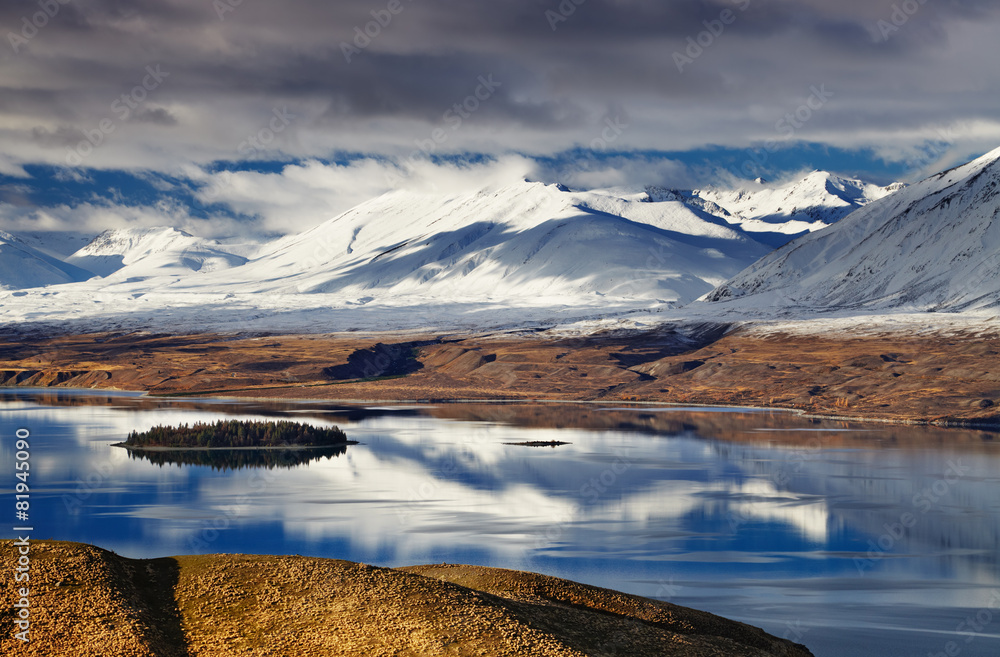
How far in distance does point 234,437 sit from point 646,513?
1773 inches

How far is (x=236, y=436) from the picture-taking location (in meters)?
91.8

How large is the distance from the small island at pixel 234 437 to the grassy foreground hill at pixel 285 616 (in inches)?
2463

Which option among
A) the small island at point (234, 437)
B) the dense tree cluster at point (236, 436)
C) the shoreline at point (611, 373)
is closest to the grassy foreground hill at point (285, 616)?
the small island at point (234, 437)

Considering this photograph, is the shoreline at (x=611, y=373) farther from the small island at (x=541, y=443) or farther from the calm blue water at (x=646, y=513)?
the small island at (x=541, y=443)

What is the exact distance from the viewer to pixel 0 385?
170m

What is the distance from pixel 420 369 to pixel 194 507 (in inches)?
4864

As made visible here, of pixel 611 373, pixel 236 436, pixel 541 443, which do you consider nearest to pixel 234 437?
pixel 236 436

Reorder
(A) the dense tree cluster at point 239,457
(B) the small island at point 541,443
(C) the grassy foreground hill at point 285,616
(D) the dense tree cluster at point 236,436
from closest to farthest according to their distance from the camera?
(C) the grassy foreground hill at point 285,616 → (A) the dense tree cluster at point 239,457 → (D) the dense tree cluster at point 236,436 → (B) the small island at point 541,443

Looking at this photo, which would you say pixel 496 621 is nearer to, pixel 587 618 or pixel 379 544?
pixel 587 618

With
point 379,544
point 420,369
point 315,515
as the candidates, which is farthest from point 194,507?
point 420,369

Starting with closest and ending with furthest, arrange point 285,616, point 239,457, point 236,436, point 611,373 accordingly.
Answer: point 285,616 → point 239,457 → point 236,436 → point 611,373

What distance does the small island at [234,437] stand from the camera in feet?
293

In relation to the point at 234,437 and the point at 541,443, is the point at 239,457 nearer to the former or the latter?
the point at 234,437

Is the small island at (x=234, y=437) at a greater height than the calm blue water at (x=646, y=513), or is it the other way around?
the small island at (x=234, y=437)
